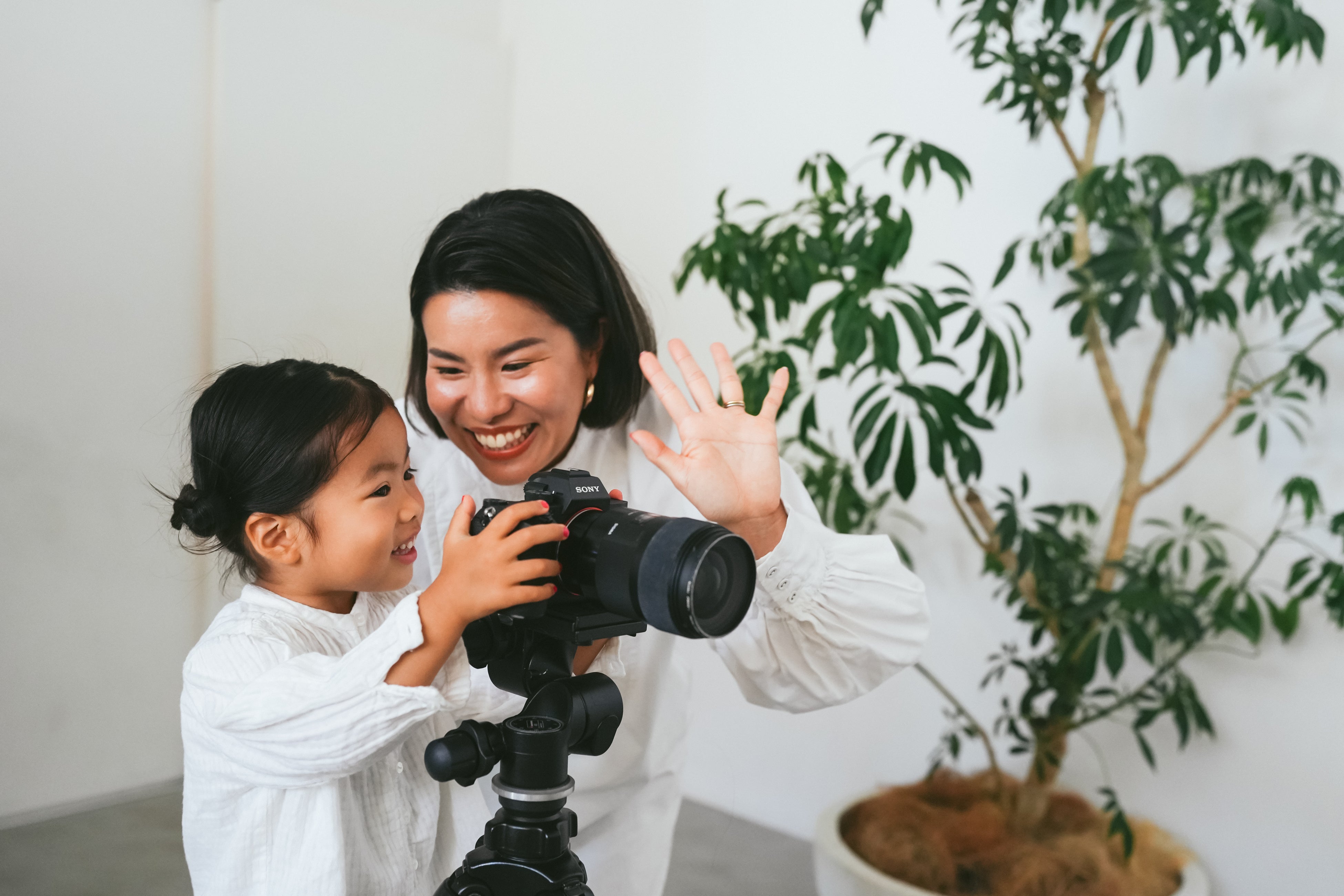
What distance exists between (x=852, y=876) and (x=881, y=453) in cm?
74

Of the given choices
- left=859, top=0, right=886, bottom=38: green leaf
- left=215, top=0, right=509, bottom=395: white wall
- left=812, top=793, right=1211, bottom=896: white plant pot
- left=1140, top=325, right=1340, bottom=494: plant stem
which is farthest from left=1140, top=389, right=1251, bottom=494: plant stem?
left=215, top=0, right=509, bottom=395: white wall

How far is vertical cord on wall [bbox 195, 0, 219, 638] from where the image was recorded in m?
2.63

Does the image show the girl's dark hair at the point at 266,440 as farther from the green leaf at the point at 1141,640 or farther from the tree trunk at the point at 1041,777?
the tree trunk at the point at 1041,777

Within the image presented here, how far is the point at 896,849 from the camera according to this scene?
185 centimetres

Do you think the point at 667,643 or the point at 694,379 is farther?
the point at 667,643

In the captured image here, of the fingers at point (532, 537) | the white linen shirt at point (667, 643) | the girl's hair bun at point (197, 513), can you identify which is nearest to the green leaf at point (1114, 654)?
the white linen shirt at point (667, 643)

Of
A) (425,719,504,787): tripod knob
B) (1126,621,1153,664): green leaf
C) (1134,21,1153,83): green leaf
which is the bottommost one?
(1126,621,1153,664): green leaf

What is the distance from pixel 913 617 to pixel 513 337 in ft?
1.65

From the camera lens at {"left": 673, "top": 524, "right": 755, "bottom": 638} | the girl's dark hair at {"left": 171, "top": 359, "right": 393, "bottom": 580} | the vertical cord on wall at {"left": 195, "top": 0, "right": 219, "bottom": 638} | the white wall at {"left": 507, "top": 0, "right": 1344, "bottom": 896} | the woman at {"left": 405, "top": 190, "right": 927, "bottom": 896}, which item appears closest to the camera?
the camera lens at {"left": 673, "top": 524, "right": 755, "bottom": 638}

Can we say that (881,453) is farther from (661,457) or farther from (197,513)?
(197,513)

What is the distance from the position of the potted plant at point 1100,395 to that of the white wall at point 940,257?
0.16 feet

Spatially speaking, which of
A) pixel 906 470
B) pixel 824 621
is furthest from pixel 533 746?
pixel 906 470

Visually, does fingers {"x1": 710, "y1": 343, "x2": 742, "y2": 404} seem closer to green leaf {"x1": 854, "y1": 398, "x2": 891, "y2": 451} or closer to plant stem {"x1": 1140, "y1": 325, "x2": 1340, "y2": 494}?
green leaf {"x1": 854, "y1": 398, "x2": 891, "y2": 451}

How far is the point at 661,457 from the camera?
3.39 feet
